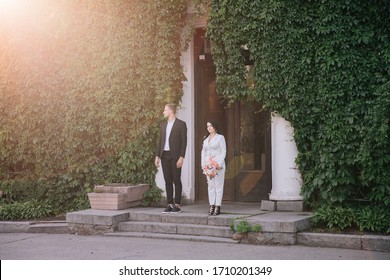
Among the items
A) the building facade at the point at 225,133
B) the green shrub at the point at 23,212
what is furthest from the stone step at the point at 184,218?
the green shrub at the point at 23,212

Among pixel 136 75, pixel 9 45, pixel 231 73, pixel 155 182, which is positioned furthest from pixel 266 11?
pixel 9 45

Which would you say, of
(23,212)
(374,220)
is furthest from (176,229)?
(23,212)

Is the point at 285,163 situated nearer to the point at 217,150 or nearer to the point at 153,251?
the point at 217,150

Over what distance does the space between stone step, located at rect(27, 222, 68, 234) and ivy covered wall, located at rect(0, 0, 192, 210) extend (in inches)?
69.4

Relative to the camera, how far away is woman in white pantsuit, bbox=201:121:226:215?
10.2 meters

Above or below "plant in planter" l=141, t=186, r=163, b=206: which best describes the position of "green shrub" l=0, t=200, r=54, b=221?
below

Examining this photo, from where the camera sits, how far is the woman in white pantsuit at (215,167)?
10.2 m

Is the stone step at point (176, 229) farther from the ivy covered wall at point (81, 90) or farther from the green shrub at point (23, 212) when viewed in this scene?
the green shrub at point (23, 212)

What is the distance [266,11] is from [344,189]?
11.3 feet

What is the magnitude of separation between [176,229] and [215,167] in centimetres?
124

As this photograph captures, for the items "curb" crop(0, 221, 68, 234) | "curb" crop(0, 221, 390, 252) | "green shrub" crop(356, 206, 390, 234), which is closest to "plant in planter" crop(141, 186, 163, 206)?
"curb" crop(0, 221, 68, 234)

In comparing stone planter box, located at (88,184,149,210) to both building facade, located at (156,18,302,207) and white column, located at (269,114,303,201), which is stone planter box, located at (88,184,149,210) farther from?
white column, located at (269,114,303,201)

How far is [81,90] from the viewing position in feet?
42.7

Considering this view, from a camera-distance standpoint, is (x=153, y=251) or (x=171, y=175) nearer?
(x=153, y=251)
